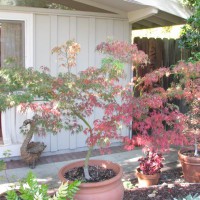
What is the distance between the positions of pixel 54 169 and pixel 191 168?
212 cm

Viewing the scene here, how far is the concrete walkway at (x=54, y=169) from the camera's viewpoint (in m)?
4.62

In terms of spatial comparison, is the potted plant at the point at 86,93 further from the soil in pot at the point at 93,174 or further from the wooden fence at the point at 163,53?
the wooden fence at the point at 163,53

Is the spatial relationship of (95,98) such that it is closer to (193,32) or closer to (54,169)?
(54,169)

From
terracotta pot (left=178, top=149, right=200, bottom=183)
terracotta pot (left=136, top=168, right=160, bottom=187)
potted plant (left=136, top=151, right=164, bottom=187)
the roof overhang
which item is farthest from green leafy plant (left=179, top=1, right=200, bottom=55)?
terracotta pot (left=136, top=168, right=160, bottom=187)

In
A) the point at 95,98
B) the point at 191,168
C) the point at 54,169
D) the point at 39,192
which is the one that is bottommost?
the point at 54,169

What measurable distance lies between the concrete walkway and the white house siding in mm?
564

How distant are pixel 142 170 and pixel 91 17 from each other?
298cm

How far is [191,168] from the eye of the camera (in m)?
4.56

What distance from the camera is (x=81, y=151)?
6.11m

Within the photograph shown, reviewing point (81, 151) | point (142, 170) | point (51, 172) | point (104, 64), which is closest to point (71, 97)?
point (104, 64)

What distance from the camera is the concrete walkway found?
4.62m

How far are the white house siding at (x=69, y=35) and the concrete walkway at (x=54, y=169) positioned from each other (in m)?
0.56

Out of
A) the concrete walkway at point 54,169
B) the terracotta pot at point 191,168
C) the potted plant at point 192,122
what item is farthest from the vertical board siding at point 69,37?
the terracotta pot at point 191,168

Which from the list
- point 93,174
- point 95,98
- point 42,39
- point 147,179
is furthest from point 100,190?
point 42,39
